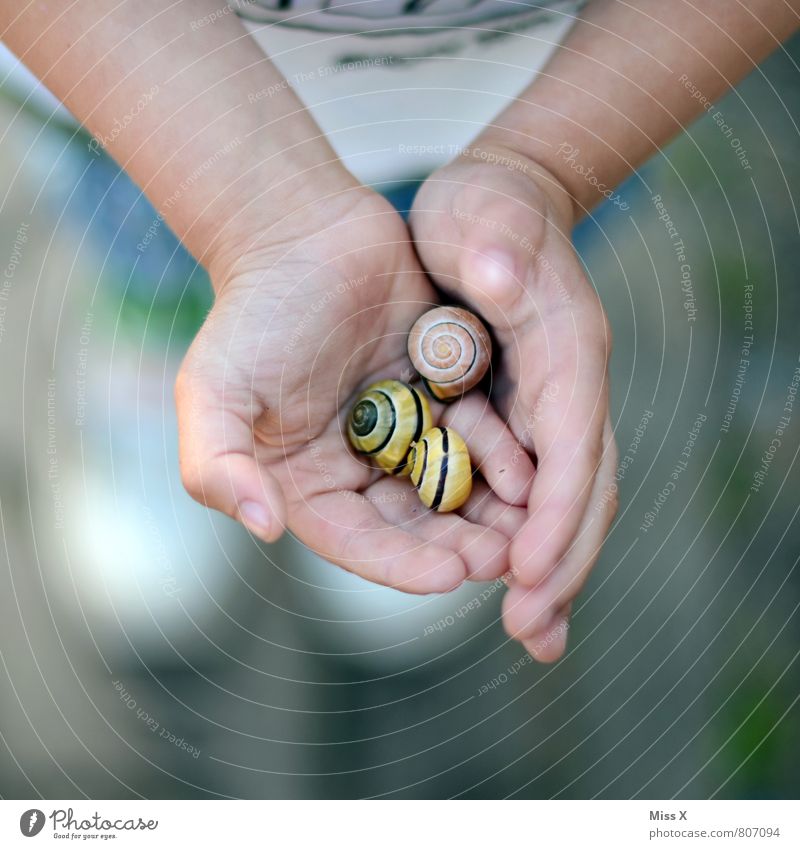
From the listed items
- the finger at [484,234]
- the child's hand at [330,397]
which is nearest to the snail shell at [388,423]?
the child's hand at [330,397]

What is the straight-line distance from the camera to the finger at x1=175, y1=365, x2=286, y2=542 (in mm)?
559

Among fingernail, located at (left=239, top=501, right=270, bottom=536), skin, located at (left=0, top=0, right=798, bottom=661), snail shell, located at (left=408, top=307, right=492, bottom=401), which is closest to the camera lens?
fingernail, located at (left=239, top=501, right=270, bottom=536)

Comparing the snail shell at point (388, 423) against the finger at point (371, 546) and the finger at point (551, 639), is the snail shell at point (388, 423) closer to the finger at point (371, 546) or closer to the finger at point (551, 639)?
the finger at point (371, 546)

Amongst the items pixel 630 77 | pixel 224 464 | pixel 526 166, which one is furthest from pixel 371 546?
pixel 630 77

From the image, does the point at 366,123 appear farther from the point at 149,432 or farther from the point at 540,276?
the point at 149,432

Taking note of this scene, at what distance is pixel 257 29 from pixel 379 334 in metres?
0.32

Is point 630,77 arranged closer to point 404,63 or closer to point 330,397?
point 404,63

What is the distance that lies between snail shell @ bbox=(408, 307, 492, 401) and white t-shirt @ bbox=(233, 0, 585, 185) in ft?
0.61

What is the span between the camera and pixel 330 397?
29.7 inches

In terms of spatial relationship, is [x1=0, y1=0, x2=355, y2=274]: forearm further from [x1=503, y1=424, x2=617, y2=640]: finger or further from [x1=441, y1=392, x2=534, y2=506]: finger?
[x1=503, y1=424, x2=617, y2=640]: finger

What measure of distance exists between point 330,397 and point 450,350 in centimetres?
12

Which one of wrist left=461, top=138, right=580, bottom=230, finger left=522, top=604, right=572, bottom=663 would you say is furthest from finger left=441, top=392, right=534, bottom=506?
wrist left=461, top=138, right=580, bottom=230

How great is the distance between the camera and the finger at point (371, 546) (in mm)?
655

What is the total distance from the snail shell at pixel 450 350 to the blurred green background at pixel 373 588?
21 cm
